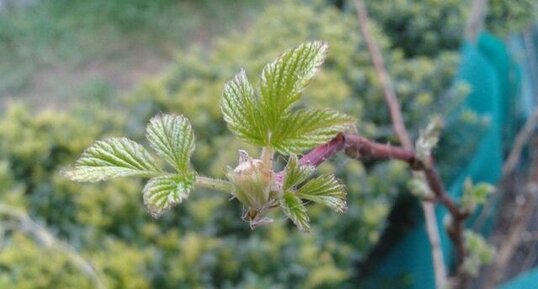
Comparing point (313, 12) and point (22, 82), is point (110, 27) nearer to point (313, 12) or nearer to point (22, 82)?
point (22, 82)

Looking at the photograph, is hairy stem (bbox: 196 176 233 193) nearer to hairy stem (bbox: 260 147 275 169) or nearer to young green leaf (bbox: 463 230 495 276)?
hairy stem (bbox: 260 147 275 169)

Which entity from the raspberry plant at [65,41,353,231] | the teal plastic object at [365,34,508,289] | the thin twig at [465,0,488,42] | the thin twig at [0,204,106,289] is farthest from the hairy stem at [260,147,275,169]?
the thin twig at [465,0,488,42]

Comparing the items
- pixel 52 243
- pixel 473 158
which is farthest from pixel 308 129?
pixel 473 158

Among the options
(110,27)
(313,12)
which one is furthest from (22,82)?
(313,12)

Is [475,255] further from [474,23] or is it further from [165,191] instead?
[474,23]

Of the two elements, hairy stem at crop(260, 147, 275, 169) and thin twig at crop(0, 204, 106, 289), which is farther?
thin twig at crop(0, 204, 106, 289)

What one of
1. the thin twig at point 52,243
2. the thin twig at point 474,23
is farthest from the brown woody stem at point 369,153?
the thin twig at point 474,23
